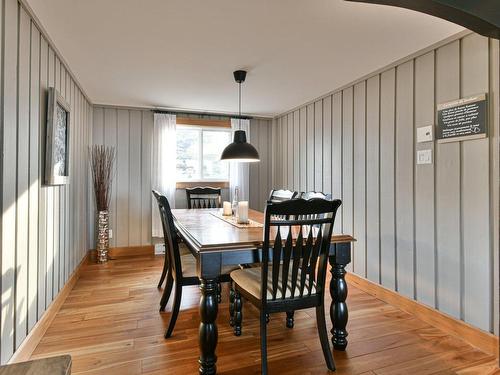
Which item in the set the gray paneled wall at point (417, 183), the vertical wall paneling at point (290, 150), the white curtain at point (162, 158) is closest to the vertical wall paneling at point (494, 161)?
the gray paneled wall at point (417, 183)

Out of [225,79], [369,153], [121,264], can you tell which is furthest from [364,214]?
[121,264]

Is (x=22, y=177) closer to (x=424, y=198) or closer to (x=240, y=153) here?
(x=240, y=153)

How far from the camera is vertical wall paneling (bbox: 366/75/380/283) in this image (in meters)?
2.96

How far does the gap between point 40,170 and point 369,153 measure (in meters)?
2.89

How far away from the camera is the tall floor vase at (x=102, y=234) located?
400cm

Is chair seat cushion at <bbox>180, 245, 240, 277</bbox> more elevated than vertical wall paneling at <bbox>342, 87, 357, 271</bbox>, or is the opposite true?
vertical wall paneling at <bbox>342, 87, 357, 271</bbox>

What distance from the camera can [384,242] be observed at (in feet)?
9.45

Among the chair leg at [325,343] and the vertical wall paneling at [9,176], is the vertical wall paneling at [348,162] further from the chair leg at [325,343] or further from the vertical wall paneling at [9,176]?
the vertical wall paneling at [9,176]

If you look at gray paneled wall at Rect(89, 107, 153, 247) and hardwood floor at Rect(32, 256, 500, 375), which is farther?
gray paneled wall at Rect(89, 107, 153, 247)

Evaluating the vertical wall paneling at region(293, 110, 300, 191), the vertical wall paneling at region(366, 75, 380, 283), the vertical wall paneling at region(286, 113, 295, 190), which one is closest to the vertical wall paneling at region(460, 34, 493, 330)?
the vertical wall paneling at region(366, 75, 380, 283)

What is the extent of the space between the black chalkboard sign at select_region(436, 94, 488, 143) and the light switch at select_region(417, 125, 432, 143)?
67 mm

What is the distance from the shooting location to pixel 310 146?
4121 millimetres

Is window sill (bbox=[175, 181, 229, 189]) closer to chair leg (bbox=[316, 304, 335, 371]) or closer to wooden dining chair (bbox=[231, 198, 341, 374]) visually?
wooden dining chair (bbox=[231, 198, 341, 374])

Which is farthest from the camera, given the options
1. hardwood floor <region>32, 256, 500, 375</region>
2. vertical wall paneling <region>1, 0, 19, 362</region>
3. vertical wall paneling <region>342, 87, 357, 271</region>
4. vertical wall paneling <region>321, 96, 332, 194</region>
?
vertical wall paneling <region>321, 96, 332, 194</region>
